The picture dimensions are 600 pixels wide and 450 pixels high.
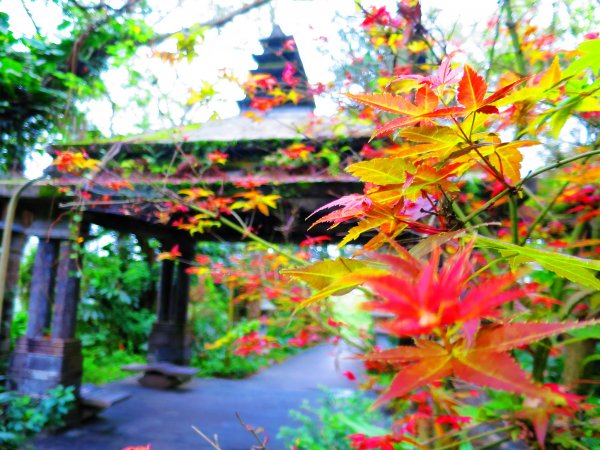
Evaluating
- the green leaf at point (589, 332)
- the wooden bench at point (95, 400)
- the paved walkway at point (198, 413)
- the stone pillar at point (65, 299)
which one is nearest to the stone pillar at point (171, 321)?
the paved walkway at point (198, 413)

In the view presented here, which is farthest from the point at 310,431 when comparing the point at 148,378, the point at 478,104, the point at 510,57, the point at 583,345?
the point at 148,378

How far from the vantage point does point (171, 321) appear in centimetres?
712

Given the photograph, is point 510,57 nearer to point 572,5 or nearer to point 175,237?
point 572,5

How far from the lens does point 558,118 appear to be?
761mm

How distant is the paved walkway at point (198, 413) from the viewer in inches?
160

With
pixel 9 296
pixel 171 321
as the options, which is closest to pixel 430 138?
pixel 9 296

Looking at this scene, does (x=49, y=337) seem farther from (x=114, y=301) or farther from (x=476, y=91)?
(x=476, y=91)

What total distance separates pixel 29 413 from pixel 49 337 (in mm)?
886

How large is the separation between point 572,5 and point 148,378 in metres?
6.77

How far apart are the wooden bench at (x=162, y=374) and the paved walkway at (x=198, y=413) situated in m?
0.15

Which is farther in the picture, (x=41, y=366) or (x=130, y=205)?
(x=41, y=366)

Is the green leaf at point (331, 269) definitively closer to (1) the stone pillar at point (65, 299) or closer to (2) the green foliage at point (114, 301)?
(1) the stone pillar at point (65, 299)

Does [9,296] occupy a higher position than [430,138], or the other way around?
[430,138]

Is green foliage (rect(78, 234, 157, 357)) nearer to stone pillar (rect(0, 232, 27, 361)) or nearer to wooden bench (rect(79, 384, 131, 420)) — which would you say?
stone pillar (rect(0, 232, 27, 361))
